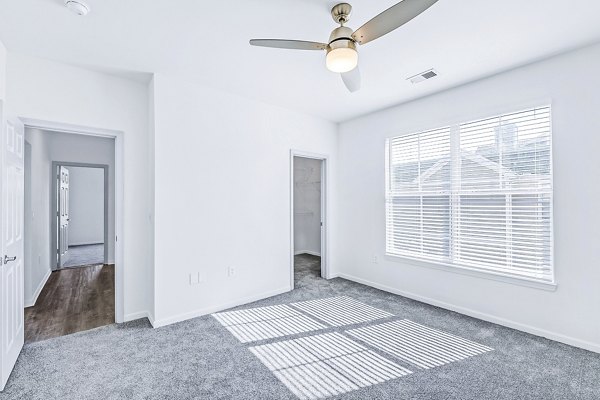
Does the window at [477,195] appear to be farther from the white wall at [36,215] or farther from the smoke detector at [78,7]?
the white wall at [36,215]

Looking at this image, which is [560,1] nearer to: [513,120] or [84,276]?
[513,120]

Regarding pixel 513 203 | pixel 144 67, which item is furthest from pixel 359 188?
pixel 144 67

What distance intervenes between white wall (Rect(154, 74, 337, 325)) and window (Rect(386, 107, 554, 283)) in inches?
62.1

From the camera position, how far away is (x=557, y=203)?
2.67 meters

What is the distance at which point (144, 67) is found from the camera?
286 centimetres

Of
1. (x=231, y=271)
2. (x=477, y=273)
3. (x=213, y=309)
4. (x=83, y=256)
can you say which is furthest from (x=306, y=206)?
(x=83, y=256)

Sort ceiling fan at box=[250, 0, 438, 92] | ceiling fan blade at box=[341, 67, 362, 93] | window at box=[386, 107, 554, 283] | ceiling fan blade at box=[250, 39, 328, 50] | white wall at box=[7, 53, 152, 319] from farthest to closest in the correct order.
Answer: window at box=[386, 107, 554, 283]
white wall at box=[7, 53, 152, 319]
ceiling fan blade at box=[341, 67, 362, 93]
ceiling fan blade at box=[250, 39, 328, 50]
ceiling fan at box=[250, 0, 438, 92]

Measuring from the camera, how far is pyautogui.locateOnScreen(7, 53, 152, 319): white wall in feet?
8.66

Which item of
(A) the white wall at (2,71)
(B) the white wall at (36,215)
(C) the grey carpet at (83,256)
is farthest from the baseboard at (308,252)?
(A) the white wall at (2,71)

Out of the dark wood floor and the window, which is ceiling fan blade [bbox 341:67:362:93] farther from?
the dark wood floor

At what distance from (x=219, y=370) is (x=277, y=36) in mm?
2658

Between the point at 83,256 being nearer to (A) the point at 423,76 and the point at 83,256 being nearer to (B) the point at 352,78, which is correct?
(B) the point at 352,78

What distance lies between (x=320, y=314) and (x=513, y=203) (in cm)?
233

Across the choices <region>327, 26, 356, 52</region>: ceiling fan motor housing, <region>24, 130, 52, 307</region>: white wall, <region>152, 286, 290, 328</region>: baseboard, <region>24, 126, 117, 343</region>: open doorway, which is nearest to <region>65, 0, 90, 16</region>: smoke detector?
<region>24, 126, 117, 343</region>: open doorway
